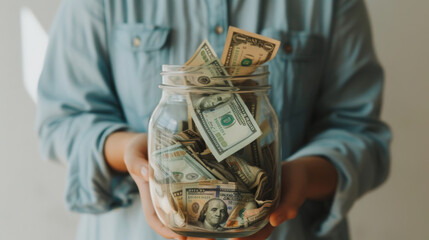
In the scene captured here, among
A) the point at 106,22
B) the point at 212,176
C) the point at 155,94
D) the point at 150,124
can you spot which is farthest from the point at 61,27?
the point at 212,176

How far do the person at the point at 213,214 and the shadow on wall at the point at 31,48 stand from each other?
86cm

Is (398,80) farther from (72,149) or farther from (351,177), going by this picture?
(72,149)

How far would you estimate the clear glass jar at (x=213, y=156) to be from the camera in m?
0.42

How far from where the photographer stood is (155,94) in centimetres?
69

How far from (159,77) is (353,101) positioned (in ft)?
1.08

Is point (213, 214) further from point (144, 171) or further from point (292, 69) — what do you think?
point (292, 69)

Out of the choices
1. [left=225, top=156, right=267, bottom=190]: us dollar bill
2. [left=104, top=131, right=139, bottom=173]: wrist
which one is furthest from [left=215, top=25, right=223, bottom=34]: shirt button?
[left=225, top=156, right=267, bottom=190]: us dollar bill

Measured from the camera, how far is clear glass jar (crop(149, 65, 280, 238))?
420 millimetres

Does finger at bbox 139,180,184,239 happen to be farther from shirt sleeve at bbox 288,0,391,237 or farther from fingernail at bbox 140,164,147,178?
shirt sleeve at bbox 288,0,391,237

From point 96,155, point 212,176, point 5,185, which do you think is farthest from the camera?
point 5,185

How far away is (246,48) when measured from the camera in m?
0.44

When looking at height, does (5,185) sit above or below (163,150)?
below

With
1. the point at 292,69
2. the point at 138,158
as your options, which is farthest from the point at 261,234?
the point at 292,69

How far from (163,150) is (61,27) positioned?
387 mm
